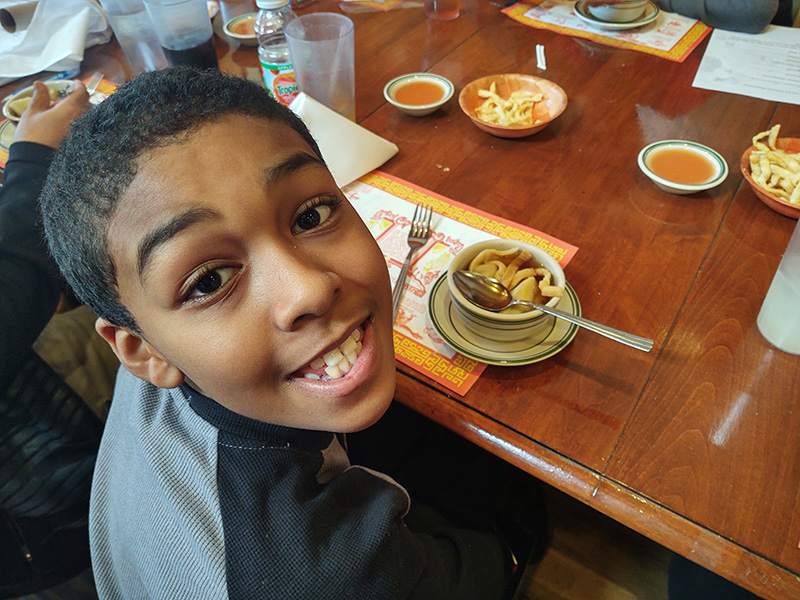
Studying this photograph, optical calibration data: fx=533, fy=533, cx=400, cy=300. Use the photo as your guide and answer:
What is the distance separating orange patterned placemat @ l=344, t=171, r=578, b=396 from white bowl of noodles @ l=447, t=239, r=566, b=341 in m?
0.07

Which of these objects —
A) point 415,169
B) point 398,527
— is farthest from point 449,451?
point 415,169

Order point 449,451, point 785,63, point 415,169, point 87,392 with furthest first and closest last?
1. point 785,63
2. point 415,169
3. point 449,451
4. point 87,392

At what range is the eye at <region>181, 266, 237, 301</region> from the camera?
1.88 ft

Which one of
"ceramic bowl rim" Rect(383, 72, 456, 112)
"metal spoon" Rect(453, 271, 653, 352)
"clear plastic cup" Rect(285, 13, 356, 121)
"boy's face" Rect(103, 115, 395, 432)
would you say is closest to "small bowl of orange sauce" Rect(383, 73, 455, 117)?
"ceramic bowl rim" Rect(383, 72, 456, 112)

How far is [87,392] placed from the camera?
0.97 m

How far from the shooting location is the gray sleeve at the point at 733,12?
4.77 ft

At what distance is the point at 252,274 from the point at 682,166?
38.5 inches

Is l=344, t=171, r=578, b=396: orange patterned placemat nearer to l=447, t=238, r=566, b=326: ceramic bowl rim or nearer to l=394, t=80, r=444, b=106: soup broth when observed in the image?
l=447, t=238, r=566, b=326: ceramic bowl rim

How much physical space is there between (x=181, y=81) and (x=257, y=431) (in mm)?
440

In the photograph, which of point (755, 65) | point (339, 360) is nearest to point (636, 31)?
point (755, 65)

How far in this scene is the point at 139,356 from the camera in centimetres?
69

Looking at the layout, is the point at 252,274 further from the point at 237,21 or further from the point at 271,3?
the point at 237,21

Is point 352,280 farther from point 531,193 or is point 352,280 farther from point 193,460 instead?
point 531,193

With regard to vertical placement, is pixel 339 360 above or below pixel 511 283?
above
